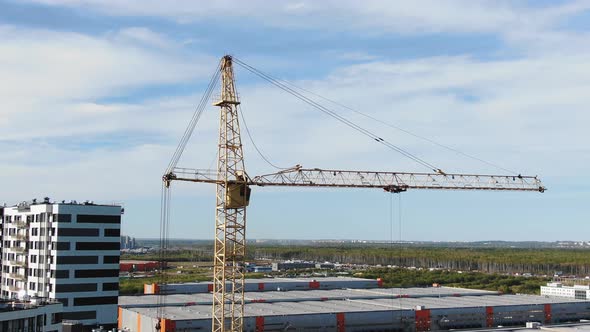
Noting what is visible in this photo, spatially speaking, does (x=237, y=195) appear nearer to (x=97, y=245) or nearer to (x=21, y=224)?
(x=97, y=245)

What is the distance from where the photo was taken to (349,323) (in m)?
66.3

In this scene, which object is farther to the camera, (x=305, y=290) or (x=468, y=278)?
(x=468, y=278)

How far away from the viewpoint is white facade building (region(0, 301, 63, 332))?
1531 inches

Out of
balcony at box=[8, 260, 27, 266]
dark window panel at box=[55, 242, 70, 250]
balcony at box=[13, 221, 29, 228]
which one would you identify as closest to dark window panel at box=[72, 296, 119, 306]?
dark window panel at box=[55, 242, 70, 250]

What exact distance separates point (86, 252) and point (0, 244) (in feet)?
54.3

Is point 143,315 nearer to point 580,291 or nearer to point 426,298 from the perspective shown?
point 426,298

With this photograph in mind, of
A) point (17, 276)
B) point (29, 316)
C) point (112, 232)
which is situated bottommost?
point (29, 316)

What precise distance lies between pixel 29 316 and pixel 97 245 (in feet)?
87.3

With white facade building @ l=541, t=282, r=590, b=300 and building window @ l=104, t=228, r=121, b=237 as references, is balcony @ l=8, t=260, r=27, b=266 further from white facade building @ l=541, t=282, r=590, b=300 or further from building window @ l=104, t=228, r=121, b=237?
white facade building @ l=541, t=282, r=590, b=300

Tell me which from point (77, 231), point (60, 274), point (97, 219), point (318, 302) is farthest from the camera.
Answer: point (318, 302)

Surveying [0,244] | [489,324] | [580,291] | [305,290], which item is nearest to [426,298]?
[489,324]

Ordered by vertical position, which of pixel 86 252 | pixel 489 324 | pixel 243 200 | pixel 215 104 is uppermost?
pixel 215 104

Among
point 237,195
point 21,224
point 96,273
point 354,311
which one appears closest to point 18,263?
point 21,224

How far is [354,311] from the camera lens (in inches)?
2653
